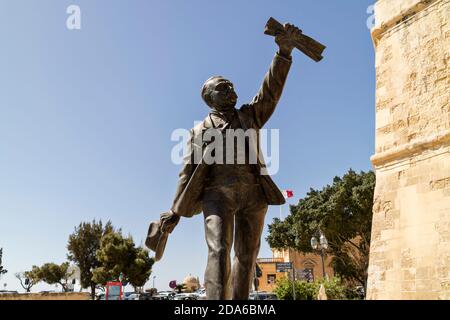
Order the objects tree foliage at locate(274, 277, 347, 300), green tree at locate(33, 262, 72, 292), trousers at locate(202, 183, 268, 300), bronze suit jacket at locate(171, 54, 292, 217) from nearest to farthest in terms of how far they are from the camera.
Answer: trousers at locate(202, 183, 268, 300)
bronze suit jacket at locate(171, 54, 292, 217)
tree foliage at locate(274, 277, 347, 300)
green tree at locate(33, 262, 72, 292)

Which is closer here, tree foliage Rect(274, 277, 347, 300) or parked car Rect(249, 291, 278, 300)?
parked car Rect(249, 291, 278, 300)

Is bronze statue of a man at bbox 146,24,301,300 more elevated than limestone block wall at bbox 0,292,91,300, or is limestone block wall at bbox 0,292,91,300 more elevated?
bronze statue of a man at bbox 146,24,301,300

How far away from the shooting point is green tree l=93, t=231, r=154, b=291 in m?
30.5

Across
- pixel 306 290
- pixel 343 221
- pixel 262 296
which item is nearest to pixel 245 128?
pixel 306 290

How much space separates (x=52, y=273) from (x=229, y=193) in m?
41.7

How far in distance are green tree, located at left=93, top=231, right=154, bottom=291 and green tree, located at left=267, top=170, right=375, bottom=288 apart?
11.7 meters

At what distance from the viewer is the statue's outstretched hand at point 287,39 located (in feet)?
11.6

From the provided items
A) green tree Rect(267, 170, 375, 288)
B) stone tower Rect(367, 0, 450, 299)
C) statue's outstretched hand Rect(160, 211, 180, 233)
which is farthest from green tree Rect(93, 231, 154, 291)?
statue's outstretched hand Rect(160, 211, 180, 233)

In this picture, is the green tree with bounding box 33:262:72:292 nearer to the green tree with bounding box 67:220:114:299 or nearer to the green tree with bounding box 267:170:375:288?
the green tree with bounding box 67:220:114:299

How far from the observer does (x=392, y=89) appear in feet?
33.6

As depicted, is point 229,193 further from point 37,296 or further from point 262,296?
point 262,296

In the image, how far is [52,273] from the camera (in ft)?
130
